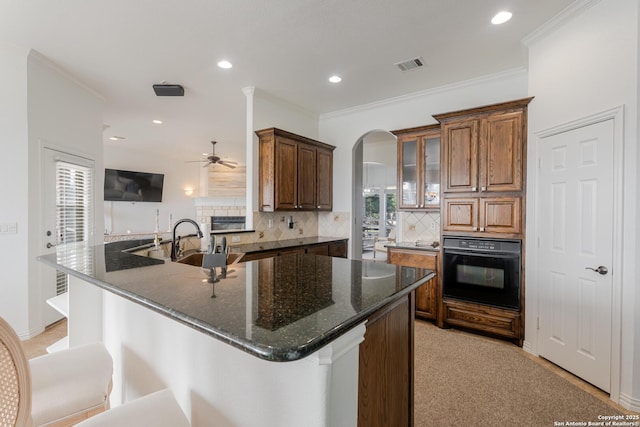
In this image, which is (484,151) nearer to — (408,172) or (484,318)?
(408,172)

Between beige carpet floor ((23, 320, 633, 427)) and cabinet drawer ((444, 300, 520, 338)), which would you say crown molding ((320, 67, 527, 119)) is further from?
beige carpet floor ((23, 320, 633, 427))

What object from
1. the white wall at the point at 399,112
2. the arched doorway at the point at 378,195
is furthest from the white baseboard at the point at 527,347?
the arched doorway at the point at 378,195

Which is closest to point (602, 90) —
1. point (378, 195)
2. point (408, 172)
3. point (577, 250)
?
point (577, 250)

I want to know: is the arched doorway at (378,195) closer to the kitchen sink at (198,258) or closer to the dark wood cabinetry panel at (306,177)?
the dark wood cabinetry panel at (306,177)

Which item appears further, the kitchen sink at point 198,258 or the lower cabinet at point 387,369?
the kitchen sink at point 198,258

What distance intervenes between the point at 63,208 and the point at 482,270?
4879 mm

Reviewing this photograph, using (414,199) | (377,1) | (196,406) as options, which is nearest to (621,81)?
(377,1)

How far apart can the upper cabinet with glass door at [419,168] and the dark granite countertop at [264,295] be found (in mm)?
2456

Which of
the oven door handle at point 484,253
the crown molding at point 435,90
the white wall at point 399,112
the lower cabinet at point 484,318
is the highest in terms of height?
the crown molding at point 435,90

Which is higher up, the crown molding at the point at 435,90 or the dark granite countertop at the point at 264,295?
the crown molding at the point at 435,90

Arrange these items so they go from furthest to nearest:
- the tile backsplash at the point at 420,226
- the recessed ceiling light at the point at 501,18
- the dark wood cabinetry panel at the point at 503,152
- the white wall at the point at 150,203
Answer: the white wall at the point at 150,203 < the tile backsplash at the point at 420,226 < the dark wood cabinetry panel at the point at 503,152 < the recessed ceiling light at the point at 501,18

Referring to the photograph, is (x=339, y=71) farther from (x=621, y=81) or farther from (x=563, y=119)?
(x=621, y=81)

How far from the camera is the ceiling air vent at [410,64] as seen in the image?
329 cm

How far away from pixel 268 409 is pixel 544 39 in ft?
12.0
